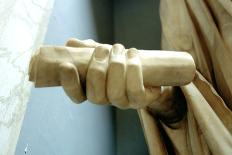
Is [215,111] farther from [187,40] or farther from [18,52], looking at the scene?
[18,52]

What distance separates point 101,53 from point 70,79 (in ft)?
0.15

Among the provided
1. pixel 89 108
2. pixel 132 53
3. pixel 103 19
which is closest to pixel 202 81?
pixel 132 53

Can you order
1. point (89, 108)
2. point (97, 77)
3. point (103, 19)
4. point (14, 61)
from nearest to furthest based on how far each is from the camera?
1. point (97, 77)
2. point (14, 61)
3. point (89, 108)
4. point (103, 19)

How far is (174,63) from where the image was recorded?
1.35 feet

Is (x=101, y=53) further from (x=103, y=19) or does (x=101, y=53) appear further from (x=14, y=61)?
(x=103, y=19)

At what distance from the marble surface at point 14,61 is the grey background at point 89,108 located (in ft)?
0.19

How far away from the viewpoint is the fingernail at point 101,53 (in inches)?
14.8

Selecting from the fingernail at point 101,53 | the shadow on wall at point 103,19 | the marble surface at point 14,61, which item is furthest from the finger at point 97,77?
the shadow on wall at point 103,19

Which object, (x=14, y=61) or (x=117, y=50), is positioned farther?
(x=14, y=61)

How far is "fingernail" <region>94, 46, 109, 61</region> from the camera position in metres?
0.38

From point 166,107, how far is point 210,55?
150 mm

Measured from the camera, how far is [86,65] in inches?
14.6

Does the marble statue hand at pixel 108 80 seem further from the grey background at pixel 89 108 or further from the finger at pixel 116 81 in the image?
the grey background at pixel 89 108

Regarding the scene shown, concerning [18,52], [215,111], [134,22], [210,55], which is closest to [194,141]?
[215,111]
